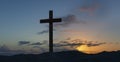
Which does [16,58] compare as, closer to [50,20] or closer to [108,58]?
[108,58]

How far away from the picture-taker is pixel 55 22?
32219mm

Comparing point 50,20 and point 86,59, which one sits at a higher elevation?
point 86,59

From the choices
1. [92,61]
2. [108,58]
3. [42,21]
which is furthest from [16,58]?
[42,21]

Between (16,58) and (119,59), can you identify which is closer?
(16,58)

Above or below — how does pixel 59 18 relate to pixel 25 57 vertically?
→ below

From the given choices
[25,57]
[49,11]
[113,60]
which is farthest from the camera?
[113,60]

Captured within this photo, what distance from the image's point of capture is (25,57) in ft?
582

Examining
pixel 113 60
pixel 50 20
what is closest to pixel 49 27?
pixel 50 20

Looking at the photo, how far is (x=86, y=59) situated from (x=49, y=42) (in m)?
164

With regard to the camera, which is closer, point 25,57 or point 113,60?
point 25,57

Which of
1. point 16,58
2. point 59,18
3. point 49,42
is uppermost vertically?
point 16,58

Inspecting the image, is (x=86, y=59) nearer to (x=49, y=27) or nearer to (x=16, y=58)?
(x=16, y=58)

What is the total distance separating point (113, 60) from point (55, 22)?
526ft

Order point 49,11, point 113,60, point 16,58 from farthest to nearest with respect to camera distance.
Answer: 1. point 113,60
2. point 16,58
3. point 49,11
